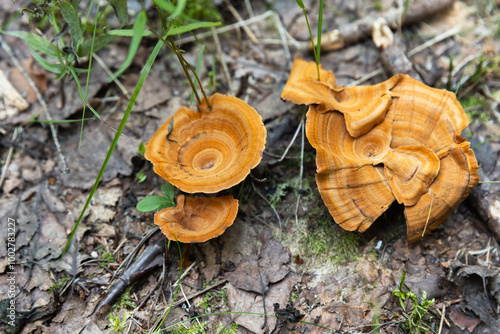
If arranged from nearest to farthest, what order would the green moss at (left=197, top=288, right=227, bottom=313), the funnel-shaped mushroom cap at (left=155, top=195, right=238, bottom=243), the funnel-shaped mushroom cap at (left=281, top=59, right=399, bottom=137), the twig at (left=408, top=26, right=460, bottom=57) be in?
the funnel-shaped mushroom cap at (left=155, top=195, right=238, bottom=243) → the green moss at (left=197, top=288, right=227, bottom=313) → the funnel-shaped mushroom cap at (left=281, top=59, right=399, bottom=137) → the twig at (left=408, top=26, right=460, bottom=57)

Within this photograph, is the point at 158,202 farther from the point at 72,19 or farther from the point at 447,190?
the point at 447,190

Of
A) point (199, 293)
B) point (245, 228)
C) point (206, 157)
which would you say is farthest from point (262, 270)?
point (206, 157)

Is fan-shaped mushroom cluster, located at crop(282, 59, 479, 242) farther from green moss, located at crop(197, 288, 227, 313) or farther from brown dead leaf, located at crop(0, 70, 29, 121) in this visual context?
brown dead leaf, located at crop(0, 70, 29, 121)

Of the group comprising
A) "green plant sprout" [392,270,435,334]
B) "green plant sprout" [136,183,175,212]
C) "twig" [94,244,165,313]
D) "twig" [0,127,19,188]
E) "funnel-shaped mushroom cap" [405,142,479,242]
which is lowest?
"green plant sprout" [392,270,435,334]

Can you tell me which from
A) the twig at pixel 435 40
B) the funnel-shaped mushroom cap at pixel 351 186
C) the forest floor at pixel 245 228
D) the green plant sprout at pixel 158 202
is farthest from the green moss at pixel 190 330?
the twig at pixel 435 40

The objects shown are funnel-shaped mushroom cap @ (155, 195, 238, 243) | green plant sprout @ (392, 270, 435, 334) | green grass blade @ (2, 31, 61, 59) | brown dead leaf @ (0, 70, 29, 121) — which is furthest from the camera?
brown dead leaf @ (0, 70, 29, 121)

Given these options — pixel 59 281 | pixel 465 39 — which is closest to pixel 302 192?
pixel 59 281

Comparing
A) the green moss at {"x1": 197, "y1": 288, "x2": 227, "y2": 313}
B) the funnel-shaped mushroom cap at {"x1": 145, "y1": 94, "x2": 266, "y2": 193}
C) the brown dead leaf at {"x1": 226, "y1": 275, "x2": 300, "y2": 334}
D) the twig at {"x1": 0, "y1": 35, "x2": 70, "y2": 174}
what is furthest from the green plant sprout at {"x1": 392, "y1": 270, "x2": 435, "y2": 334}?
the twig at {"x1": 0, "y1": 35, "x2": 70, "y2": 174}
